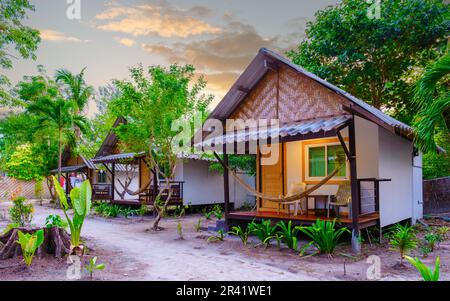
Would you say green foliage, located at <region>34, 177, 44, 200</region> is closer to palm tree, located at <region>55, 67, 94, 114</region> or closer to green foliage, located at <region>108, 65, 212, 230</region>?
palm tree, located at <region>55, 67, 94, 114</region>

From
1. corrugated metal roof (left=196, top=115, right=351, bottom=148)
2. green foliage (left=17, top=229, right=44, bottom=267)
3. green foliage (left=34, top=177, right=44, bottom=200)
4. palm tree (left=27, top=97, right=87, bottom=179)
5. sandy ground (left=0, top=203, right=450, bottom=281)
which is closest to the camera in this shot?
sandy ground (left=0, top=203, right=450, bottom=281)

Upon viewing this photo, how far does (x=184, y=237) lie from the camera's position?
33.6 ft

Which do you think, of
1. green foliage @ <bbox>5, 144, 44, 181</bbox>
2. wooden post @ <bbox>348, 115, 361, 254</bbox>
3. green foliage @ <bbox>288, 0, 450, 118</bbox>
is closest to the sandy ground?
wooden post @ <bbox>348, 115, 361, 254</bbox>

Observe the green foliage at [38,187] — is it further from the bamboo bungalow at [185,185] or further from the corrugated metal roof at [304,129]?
the corrugated metal roof at [304,129]

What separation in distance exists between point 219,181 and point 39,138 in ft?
42.1

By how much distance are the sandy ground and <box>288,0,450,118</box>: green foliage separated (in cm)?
935

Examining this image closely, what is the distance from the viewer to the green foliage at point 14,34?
11352 millimetres

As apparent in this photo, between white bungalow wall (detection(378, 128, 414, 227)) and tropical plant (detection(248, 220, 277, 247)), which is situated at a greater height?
white bungalow wall (detection(378, 128, 414, 227))

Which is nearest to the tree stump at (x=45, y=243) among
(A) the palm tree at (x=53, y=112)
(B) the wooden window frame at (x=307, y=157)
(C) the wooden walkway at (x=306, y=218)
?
(C) the wooden walkway at (x=306, y=218)

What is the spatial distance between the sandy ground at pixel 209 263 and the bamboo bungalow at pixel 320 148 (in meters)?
1.15

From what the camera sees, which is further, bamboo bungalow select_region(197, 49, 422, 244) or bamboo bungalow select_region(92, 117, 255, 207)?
bamboo bungalow select_region(92, 117, 255, 207)

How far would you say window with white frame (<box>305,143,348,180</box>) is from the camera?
32.0 ft

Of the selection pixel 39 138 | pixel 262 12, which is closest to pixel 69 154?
pixel 39 138

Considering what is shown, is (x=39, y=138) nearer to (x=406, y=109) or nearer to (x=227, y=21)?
(x=227, y=21)
